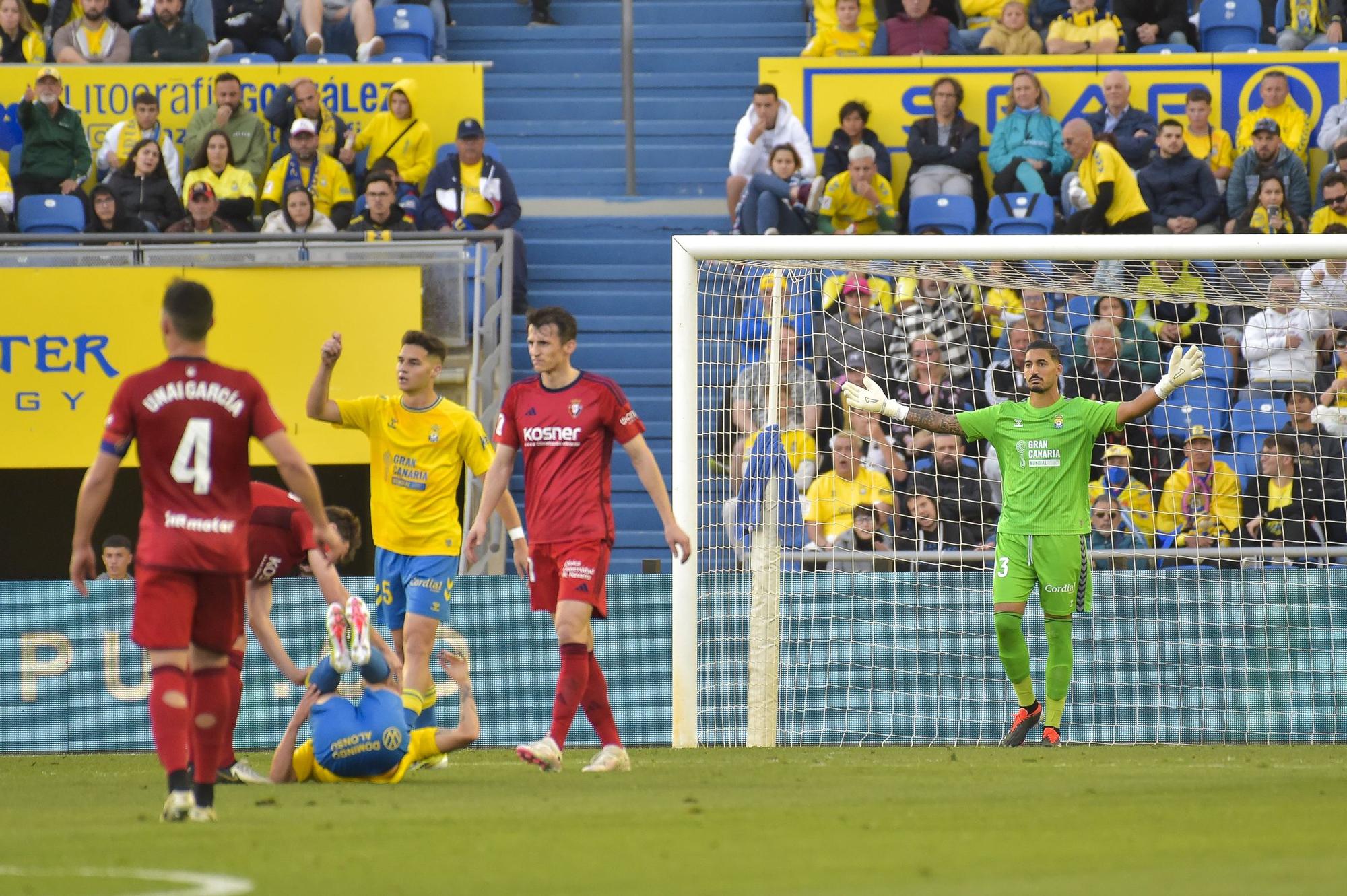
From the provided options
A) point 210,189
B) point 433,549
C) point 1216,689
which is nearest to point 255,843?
point 433,549

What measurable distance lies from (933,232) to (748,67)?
4.10 meters

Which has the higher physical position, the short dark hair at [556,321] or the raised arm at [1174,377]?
the short dark hair at [556,321]

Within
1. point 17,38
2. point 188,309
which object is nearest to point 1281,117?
point 17,38

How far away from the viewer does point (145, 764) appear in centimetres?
1073

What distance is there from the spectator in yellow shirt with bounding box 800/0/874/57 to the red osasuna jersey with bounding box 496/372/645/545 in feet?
33.7

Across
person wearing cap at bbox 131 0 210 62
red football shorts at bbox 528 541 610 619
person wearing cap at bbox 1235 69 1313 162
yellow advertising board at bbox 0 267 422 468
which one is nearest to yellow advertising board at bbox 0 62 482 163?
person wearing cap at bbox 131 0 210 62

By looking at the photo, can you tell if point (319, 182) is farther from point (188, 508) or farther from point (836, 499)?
point (188, 508)

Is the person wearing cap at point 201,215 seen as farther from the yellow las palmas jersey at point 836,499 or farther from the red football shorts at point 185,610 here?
the red football shorts at point 185,610

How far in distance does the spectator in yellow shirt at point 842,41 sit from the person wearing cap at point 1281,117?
12.5 feet

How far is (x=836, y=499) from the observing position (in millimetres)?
12852

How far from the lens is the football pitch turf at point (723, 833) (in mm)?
4805

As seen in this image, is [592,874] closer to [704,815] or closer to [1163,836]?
[704,815]

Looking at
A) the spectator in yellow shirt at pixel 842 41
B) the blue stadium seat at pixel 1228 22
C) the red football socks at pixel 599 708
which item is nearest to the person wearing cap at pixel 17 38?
the spectator in yellow shirt at pixel 842 41

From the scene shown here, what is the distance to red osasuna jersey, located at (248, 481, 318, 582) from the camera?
346 inches
